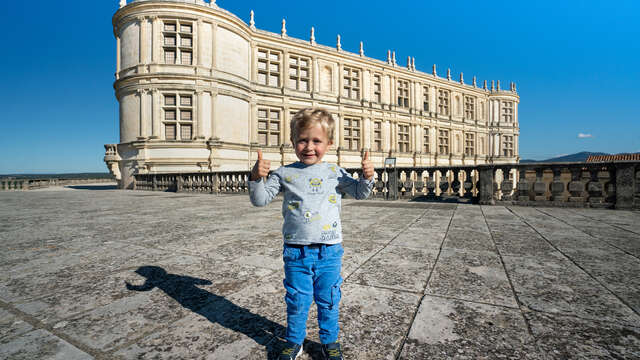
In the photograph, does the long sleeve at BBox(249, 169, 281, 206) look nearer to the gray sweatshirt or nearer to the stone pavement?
the gray sweatshirt

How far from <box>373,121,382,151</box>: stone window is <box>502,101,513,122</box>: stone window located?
18.4 metres

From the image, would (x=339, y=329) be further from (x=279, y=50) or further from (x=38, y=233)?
(x=279, y=50)

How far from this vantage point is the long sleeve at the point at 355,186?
4.82 feet

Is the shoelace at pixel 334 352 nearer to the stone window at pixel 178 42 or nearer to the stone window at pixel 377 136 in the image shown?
the stone window at pixel 178 42

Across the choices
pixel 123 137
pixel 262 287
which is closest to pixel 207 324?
pixel 262 287

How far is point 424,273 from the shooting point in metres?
2.05

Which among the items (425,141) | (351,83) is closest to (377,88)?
(351,83)

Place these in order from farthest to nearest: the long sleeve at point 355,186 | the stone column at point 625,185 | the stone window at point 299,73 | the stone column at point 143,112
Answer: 1. the stone window at point 299,73
2. the stone column at point 143,112
3. the stone column at point 625,185
4. the long sleeve at point 355,186

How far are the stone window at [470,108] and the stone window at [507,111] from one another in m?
4.30

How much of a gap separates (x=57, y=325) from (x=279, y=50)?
21.3 metres

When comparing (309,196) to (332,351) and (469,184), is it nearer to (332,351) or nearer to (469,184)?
(332,351)

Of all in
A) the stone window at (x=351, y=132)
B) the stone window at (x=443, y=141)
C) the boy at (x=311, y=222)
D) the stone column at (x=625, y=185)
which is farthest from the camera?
the stone window at (x=443, y=141)

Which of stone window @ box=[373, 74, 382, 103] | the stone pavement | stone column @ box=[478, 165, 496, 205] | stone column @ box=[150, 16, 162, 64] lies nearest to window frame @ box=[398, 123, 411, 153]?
stone window @ box=[373, 74, 382, 103]

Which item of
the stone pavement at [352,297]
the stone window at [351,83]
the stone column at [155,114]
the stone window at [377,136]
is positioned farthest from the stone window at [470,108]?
the stone pavement at [352,297]
